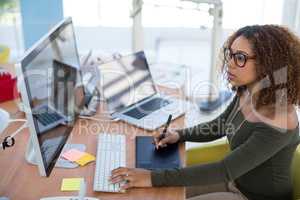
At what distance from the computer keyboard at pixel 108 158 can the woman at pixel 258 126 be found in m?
0.04

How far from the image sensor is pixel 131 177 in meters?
1.25

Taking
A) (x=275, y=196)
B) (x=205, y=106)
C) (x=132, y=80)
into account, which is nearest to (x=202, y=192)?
(x=275, y=196)

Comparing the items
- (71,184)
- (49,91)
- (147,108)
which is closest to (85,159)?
(71,184)

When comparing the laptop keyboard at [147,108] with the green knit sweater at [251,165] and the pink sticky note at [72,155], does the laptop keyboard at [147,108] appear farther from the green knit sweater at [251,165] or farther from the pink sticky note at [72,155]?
the pink sticky note at [72,155]

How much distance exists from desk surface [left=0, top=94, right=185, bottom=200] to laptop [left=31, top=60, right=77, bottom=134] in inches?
5.5

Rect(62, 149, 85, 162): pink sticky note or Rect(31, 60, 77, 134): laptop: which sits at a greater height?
Rect(31, 60, 77, 134): laptop

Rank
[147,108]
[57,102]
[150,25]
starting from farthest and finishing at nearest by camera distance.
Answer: [150,25], [147,108], [57,102]

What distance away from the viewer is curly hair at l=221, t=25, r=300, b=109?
51.4 inches

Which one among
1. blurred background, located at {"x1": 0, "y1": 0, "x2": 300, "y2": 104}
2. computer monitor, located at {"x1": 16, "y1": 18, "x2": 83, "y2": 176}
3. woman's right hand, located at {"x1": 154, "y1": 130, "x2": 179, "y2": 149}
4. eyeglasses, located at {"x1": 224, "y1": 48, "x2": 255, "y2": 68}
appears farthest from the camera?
blurred background, located at {"x1": 0, "y1": 0, "x2": 300, "y2": 104}

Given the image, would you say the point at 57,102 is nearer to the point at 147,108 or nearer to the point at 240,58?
the point at 147,108

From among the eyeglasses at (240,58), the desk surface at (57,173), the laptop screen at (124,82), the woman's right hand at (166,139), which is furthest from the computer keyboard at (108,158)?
the eyeglasses at (240,58)

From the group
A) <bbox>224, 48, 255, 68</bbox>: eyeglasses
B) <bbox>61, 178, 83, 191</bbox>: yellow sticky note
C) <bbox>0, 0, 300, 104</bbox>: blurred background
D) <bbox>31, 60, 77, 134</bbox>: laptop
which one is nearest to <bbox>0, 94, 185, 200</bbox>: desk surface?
<bbox>61, 178, 83, 191</bbox>: yellow sticky note

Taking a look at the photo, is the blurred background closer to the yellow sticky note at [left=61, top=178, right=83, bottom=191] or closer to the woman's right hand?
the woman's right hand

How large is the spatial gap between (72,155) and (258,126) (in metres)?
0.68
